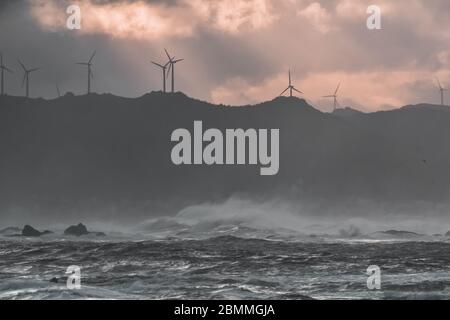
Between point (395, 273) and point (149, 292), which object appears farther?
point (395, 273)

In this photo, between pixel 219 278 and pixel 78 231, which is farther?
pixel 78 231

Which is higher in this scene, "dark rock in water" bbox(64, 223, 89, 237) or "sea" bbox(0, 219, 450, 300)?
"sea" bbox(0, 219, 450, 300)

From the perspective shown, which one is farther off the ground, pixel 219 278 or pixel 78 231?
pixel 219 278

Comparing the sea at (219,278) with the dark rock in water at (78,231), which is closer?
the sea at (219,278)

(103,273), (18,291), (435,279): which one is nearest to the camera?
(18,291)

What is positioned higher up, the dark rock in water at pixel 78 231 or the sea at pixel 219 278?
the sea at pixel 219 278

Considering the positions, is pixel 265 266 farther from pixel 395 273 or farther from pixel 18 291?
pixel 18 291

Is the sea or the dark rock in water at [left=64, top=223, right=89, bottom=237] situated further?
the dark rock in water at [left=64, top=223, right=89, bottom=237]

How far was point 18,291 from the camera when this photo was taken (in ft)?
126
